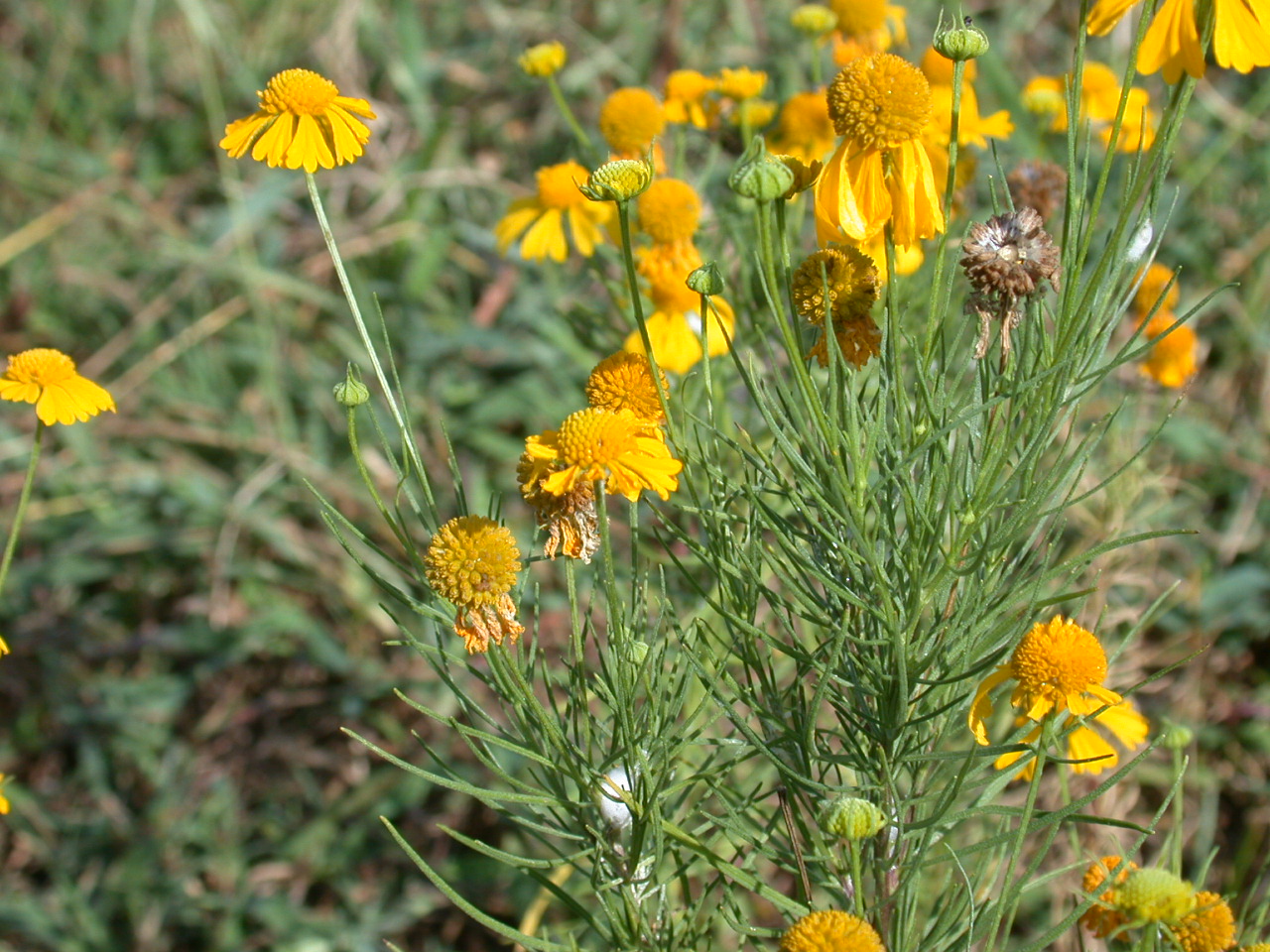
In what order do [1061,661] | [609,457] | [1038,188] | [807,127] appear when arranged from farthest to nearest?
1. [807,127]
2. [1038,188]
3. [1061,661]
4. [609,457]

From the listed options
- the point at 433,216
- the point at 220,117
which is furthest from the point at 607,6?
the point at 220,117

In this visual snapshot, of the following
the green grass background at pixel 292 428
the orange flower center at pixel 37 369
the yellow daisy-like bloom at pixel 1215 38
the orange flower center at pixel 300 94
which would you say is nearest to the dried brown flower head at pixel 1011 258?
the yellow daisy-like bloom at pixel 1215 38

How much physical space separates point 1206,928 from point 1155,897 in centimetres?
6

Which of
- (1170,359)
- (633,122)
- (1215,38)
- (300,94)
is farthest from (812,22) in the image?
(1215,38)

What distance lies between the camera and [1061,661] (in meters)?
0.82

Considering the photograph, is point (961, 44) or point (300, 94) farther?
point (300, 94)

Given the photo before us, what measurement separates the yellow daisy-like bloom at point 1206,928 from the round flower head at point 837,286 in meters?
0.43

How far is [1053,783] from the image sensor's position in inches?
48.2

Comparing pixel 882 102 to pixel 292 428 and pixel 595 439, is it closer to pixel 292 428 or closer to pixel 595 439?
pixel 595 439

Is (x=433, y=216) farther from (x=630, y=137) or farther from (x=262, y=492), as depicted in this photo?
(x=630, y=137)

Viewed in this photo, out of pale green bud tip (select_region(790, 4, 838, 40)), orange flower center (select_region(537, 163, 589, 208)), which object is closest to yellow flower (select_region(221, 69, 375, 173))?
orange flower center (select_region(537, 163, 589, 208))

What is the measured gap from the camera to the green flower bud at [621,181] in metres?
0.70

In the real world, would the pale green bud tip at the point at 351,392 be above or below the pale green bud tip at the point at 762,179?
below

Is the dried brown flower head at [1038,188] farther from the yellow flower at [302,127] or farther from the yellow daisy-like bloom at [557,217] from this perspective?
the yellow flower at [302,127]
